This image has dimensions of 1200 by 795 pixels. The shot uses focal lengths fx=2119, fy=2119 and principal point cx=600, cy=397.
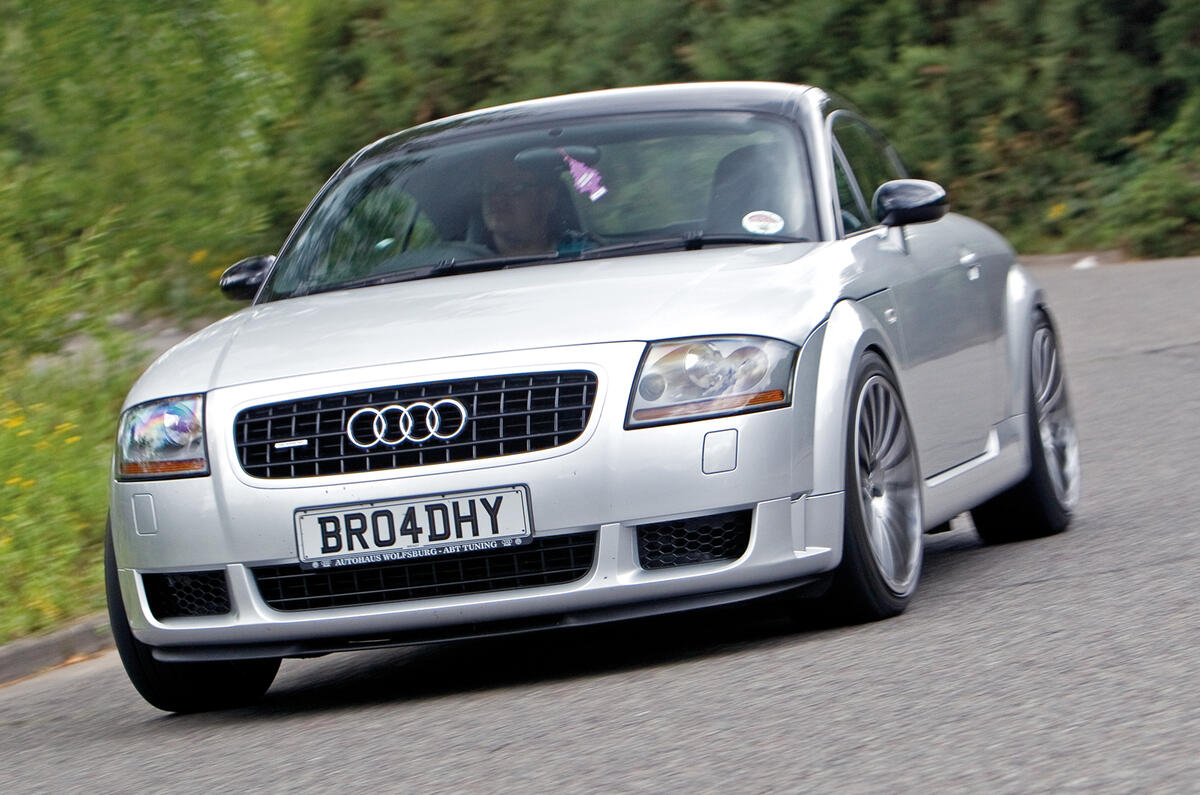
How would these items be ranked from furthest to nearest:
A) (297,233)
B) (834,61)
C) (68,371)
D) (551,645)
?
(834,61), (68,371), (297,233), (551,645)

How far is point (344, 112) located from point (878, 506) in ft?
71.3

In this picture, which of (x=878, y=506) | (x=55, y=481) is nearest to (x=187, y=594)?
(x=878, y=506)

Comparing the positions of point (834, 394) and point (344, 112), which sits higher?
point (834, 394)

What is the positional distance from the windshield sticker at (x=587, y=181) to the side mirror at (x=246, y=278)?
1112 mm

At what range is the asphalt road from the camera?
13.2 ft

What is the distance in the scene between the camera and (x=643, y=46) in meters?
23.5

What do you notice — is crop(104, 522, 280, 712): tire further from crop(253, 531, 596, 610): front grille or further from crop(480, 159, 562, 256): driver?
crop(480, 159, 562, 256): driver

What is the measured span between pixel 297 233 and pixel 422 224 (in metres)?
0.54

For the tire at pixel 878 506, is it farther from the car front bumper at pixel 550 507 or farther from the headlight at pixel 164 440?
the headlight at pixel 164 440

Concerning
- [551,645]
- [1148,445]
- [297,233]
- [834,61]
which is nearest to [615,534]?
[551,645]

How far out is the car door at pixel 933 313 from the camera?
6.20 m

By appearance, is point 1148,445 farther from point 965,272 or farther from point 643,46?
point 643,46

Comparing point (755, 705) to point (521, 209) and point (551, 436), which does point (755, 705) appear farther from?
point (521, 209)

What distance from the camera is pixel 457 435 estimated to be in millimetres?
5133
